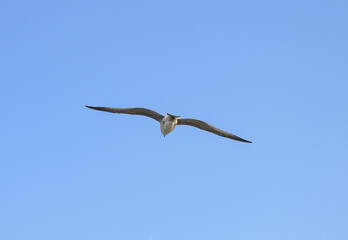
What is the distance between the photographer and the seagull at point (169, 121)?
3538 centimetres

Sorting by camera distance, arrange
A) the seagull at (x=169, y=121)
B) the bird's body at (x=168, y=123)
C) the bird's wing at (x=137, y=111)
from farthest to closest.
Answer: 1. the bird's wing at (x=137, y=111)
2. the seagull at (x=169, y=121)
3. the bird's body at (x=168, y=123)

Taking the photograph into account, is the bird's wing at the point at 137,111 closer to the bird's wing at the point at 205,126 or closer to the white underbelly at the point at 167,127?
the white underbelly at the point at 167,127

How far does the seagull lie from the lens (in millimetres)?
35375

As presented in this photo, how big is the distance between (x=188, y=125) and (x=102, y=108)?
6492mm

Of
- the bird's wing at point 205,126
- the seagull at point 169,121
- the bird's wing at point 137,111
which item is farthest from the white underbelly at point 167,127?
the bird's wing at point 205,126

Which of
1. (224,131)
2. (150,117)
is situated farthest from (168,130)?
(224,131)

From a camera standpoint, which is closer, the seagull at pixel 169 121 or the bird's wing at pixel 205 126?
the seagull at pixel 169 121

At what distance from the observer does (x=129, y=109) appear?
35469 millimetres

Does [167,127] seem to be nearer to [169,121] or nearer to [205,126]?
[169,121]

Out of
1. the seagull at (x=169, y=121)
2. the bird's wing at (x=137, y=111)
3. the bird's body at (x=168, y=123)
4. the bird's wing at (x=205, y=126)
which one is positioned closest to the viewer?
the bird's body at (x=168, y=123)

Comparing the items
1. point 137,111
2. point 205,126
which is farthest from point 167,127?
point 205,126

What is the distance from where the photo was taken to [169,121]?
116 feet

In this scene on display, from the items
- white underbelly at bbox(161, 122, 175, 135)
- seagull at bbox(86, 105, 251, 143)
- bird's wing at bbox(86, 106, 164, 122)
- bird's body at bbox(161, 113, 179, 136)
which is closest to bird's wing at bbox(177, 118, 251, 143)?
seagull at bbox(86, 105, 251, 143)

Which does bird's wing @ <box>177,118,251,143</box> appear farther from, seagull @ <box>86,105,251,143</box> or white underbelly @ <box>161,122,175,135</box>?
white underbelly @ <box>161,122,175,135</box>
